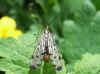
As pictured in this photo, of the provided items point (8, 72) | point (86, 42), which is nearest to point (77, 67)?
point (8, 72)

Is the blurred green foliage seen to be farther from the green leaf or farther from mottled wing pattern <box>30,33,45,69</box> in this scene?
mottled wing pattern <box>30,33,45,69</box>

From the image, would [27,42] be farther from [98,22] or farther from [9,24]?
[9,24]

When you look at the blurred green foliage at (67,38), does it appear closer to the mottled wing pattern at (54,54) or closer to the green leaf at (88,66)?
the green leaf at (88,66)

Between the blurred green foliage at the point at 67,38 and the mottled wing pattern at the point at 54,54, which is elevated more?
the blurred green foliage at the point at 67,38

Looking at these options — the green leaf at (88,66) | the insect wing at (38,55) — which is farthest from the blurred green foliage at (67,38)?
the insect wing at (38,55)

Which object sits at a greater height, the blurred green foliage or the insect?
the blurred green foliage

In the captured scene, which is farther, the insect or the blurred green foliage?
the blurred green foliage

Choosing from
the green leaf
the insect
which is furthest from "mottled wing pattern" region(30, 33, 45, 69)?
the green leaf
